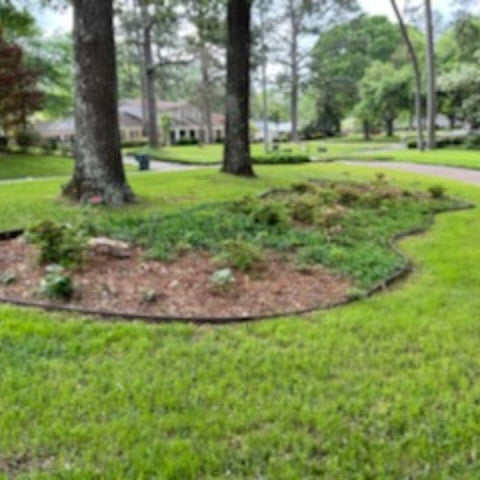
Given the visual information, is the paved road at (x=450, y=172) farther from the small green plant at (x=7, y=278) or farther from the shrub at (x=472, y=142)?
the shrub at (x=472, y=142)

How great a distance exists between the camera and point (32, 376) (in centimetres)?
319

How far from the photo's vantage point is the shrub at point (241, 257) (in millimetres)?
5273

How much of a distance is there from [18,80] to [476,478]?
2024 cm

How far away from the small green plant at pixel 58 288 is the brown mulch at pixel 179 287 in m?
0.06

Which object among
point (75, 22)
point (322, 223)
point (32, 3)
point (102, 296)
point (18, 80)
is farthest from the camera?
point (18, 80)

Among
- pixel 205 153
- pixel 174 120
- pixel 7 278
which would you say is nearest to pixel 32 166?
pixel 205 153

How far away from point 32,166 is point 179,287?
1609 cm

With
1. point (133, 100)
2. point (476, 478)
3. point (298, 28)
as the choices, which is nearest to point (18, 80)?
point (476, 478)

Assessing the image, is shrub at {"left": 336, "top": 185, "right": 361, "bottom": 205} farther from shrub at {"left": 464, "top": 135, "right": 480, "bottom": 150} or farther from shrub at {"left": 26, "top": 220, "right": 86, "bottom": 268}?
shrub at {"left": 464, "top": 135, "right": 480, "bottom": 150}

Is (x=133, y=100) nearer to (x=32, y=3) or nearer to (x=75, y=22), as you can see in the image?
(x=32, y=3)

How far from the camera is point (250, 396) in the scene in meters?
3.00

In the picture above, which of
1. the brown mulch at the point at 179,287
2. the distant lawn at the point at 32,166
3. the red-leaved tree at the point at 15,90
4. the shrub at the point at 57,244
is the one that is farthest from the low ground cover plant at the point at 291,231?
the red-leaved tree at the point at 15,90

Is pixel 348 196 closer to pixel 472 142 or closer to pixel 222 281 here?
pixel 222 281

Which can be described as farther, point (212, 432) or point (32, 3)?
point (32, 3)
